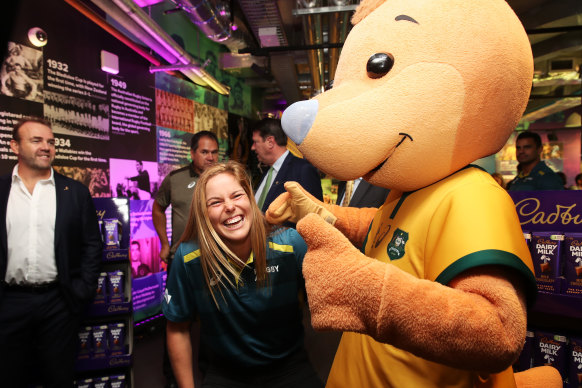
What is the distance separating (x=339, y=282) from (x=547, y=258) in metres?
1.54

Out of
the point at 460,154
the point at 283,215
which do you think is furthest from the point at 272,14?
the point at 460,154

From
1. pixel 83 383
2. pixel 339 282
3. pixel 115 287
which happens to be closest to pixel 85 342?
pixel 83 383

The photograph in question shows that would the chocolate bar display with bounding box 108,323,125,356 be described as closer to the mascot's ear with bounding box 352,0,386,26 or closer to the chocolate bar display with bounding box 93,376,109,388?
the chocolate bar display with bounding box 93,376,109,388

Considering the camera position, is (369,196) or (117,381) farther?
(117,381)

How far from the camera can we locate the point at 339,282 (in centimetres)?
63

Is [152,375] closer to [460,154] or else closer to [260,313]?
[260,313]

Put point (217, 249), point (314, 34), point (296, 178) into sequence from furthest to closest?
point (314, 34), point (296, 178), point (217, 249)

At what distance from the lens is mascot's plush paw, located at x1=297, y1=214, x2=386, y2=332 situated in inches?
24.2

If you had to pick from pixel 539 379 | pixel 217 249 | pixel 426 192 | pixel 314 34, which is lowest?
pixel 539 379

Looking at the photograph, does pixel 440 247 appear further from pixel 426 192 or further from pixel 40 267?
pixel 40 267

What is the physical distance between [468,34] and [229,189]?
3.82ft

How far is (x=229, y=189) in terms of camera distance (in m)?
1.64

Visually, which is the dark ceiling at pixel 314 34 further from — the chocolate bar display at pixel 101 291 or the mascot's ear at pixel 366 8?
the mascot's ear at pixel 366 8

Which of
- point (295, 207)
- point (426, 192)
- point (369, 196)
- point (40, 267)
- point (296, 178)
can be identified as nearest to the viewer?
point (426, 192)
